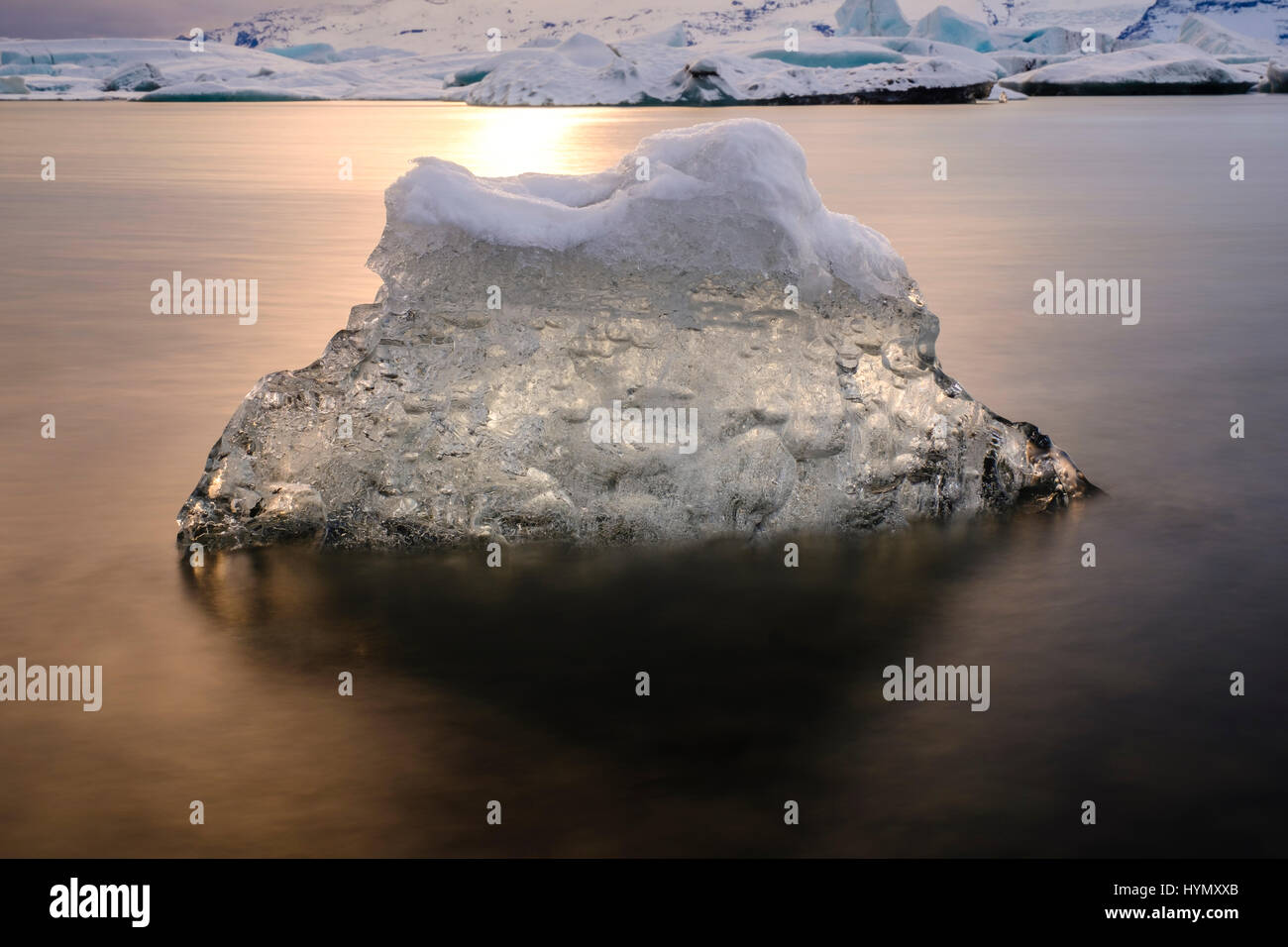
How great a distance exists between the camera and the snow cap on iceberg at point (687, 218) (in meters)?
5.19

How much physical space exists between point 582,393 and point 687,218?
0.77 metres

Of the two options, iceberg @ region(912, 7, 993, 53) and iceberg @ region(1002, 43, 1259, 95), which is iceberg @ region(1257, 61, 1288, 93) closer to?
iceberg @ region(1002, 43, 1259, 95)

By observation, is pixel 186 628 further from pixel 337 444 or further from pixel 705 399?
pixel 705 399

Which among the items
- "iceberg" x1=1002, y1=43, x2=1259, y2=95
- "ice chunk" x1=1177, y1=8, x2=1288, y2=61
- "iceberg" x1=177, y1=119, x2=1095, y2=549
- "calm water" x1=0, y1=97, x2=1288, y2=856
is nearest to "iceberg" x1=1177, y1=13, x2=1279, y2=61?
"ice chunk" x1=1177, y1=8, x2=1288, y2=61

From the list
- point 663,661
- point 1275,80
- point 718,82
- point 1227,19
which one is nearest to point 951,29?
point 1275,80

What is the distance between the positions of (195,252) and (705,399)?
10.3 meters

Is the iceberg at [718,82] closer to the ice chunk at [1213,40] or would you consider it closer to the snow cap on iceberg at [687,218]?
the ice chunk at [1213,40]

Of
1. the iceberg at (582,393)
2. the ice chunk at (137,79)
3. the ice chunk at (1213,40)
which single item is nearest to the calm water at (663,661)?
the iceberg at (582,393)

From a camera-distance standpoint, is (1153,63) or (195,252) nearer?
(195,252)

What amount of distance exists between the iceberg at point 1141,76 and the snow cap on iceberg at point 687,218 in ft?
195

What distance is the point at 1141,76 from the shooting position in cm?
5991

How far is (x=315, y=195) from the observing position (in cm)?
2012

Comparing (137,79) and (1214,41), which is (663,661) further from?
(137,79)

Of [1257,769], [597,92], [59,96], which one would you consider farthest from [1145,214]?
[59,96]
